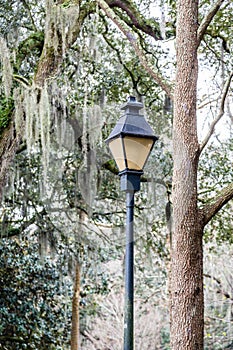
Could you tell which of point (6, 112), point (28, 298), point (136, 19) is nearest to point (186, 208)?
point (6, 112)

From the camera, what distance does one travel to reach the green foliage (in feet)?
20.2

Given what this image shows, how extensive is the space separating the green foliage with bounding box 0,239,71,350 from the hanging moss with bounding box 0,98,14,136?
1968mm

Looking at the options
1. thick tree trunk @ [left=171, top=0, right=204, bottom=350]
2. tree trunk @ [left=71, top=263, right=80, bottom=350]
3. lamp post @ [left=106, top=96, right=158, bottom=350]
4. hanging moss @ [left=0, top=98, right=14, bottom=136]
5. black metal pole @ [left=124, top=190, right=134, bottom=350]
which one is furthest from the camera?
tree trunk @ [left=71, top=263, right=80, bottom=350]

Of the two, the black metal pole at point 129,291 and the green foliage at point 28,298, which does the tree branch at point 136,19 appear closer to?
the green foliage at point 28,298

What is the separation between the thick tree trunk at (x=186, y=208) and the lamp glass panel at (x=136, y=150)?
599mm

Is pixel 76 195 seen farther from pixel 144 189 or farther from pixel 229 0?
pixel 229 0

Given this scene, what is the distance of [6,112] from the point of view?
4633mm

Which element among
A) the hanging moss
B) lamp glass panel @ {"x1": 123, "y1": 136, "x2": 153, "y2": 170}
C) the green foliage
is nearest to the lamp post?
lamp glass panel @ {"x1": 123, "y1": 136, "x2": 153, "y2": 170}

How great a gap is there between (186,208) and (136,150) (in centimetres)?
65

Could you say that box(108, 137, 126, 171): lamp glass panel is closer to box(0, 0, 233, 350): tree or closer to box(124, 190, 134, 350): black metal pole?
box(124, 190, 134, 350): black metal pole

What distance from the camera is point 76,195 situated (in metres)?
5.75

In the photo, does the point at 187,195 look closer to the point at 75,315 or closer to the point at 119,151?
the point at 119,151

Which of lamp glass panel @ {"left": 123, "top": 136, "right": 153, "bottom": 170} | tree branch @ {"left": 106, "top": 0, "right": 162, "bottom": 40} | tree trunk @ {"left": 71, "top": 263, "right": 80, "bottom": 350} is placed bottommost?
tree trunk @ {"left": 71, "top": 263, "right": 80, "bottom": 350}

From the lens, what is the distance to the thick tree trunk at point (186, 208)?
2.83 metres
